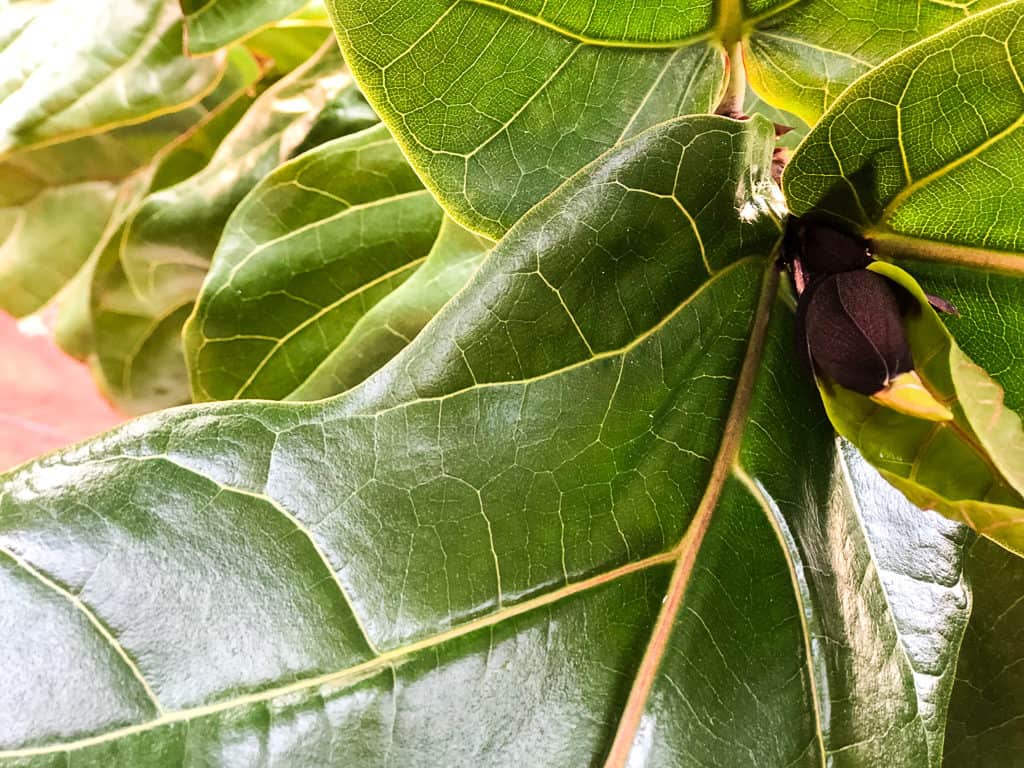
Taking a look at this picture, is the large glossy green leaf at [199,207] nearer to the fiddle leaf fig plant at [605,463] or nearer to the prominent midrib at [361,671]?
the fiddle leaf fig plant at [605,463]

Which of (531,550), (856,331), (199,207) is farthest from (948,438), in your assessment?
(199,207)

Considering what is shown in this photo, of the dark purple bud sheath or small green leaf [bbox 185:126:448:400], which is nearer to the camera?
the dark purple bud sheath

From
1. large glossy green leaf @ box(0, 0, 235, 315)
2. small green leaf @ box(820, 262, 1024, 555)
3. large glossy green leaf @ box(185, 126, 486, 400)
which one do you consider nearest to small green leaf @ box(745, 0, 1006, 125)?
small green leaf @ box(820, 262, 1024, 555)

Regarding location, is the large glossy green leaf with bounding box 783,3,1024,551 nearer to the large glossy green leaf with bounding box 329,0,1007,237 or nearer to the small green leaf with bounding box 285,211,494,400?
the large glossy green leaf with bounding box 329,0,1007,237

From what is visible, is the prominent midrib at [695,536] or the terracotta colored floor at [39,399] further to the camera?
the terracotta colored floor at [39,399]

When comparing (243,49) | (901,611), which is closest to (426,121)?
(901,611)

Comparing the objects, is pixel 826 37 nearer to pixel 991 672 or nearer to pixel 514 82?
pixel 514 82

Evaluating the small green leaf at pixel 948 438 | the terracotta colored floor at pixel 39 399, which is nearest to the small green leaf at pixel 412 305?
the small green leaf at pixel 948 438
